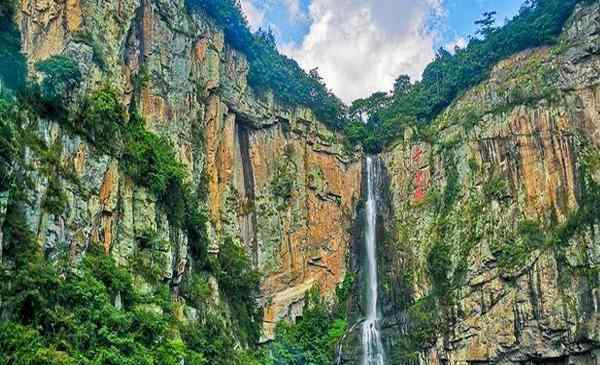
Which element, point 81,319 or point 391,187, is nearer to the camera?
point 81,319

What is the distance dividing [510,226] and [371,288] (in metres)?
8.33

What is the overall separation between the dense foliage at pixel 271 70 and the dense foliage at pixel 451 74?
1.99 metres

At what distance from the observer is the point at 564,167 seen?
29062 millimetres

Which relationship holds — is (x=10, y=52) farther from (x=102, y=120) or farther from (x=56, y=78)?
(x=102, y=120)

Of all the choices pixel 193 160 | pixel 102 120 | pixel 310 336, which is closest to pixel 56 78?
pixel 102 120

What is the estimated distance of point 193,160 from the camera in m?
29.2

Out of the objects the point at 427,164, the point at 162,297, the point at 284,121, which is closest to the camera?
the point at 162,297

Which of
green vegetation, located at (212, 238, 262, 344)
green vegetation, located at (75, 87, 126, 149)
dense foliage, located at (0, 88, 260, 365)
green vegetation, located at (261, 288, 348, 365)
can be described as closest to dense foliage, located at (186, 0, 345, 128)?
green vegetation, located at (212, 238, 262, 344)

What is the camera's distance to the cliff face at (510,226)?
88.4 feet

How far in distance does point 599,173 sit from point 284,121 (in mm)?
17433

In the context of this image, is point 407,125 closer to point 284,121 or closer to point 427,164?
point 427,164

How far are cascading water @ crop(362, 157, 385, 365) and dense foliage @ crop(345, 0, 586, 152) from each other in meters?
2.55

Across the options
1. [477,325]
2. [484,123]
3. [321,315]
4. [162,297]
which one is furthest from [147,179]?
[484,123]

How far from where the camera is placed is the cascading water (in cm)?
3058
